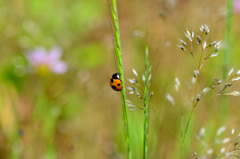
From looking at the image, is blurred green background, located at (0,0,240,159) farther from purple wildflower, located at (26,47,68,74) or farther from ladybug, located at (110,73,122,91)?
ladybug, located at (110,73,122,91)

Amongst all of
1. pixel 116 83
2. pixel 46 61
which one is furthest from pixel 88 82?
pixel 116 83

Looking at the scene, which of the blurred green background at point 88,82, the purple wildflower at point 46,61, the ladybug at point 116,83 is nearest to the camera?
the ladybug at point 116,83

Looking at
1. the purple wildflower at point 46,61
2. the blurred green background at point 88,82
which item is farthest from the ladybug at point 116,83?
the purple wildflower at point 46,61

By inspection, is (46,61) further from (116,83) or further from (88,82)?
(116,83)

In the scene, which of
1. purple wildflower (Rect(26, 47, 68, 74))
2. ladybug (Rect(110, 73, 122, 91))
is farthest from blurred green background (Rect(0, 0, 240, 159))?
ladybug (Rect(110, 73, 122, 91))

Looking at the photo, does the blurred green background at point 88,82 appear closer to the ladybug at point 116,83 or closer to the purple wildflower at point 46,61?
the purple wildflower at point 46,61
